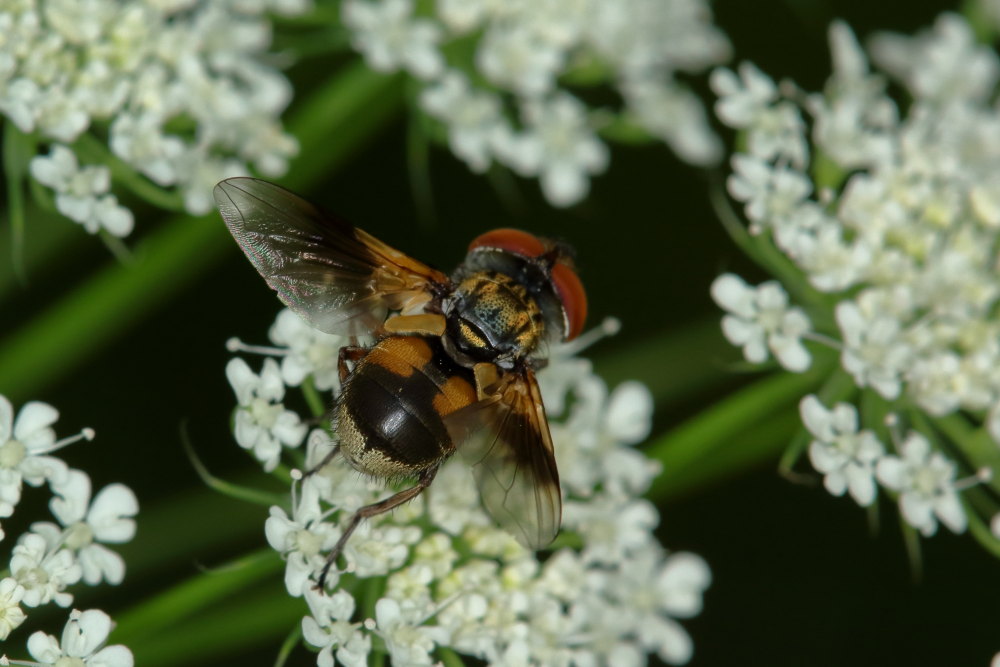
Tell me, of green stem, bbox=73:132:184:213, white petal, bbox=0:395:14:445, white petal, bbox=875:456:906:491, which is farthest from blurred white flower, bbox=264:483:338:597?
white petal, bbox=875:456:906:491

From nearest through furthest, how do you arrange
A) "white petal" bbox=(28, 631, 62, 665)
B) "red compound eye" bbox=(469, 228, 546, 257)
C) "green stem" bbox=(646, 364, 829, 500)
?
"white petal" bbox=(28, 631, 62, 665)
"red compound eye" bbox=(469, 228, 546, 257)
"green stem" bbox=(646, 364, 829, 500)

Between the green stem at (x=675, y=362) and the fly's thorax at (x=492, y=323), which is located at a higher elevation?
the fly's thorax at (x=492, y=323)

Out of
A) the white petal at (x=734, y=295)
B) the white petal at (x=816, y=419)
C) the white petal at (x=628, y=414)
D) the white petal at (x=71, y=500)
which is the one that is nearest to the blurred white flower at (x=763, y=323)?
the white petal at (x=734, y=295)

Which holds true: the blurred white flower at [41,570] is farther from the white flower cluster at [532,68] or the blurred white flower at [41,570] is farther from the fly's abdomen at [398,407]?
the white flower cluster at [532,68]

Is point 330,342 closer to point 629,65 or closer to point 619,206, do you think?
point 629,65

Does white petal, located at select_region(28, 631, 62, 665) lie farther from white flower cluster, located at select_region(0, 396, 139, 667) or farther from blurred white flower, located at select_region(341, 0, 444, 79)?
blurred white flower, located at select_region(341, 0, 444, 79)

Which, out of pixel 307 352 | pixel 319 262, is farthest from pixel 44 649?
pixel 319 262
